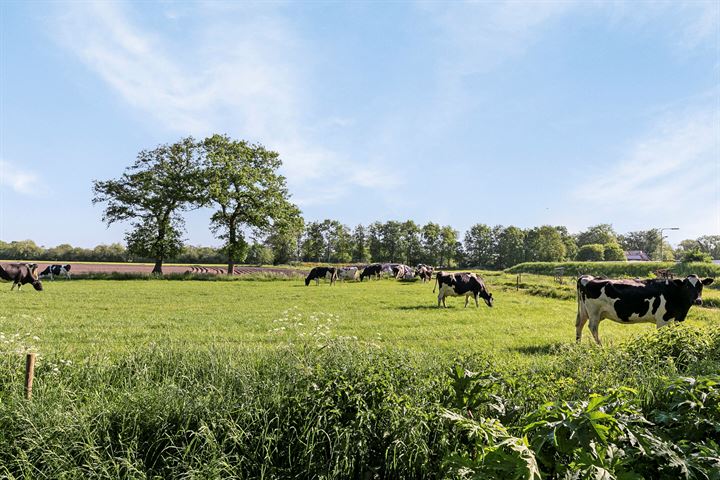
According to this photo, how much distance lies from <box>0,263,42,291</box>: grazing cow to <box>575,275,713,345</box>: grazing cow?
29321mm

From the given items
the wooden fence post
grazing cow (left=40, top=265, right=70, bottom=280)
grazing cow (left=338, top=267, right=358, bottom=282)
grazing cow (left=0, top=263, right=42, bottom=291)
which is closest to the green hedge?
grazing cow (left=338, top=267, right=358, bottom=282)

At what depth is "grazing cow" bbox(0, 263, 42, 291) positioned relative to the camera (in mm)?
25359

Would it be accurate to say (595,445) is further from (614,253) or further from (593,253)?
(614,253)

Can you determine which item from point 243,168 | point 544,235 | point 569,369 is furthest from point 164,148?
point 544,235

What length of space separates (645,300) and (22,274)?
106 feet

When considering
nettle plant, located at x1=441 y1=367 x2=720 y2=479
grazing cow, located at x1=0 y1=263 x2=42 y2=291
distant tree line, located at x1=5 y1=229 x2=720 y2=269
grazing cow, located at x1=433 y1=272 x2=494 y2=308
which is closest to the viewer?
nettle plant, located at x1=441 y1=367 x2=720 y2=479

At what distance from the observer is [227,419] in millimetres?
4129

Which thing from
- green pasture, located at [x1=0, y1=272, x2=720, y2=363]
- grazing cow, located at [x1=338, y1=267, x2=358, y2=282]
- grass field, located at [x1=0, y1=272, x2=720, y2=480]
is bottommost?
green pasture, located at [x1=0, y1=272, x2=720, y2=363]

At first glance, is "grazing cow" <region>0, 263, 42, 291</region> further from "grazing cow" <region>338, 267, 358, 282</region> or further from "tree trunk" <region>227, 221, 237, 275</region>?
"grazing cow" <region>338, 267, 358, 282</region>

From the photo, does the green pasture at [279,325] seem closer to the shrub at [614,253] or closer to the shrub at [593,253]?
the shrub at [593,253]

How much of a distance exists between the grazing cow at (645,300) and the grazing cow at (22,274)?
29.3m

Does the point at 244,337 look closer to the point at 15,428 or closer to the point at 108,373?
the point at 108,373

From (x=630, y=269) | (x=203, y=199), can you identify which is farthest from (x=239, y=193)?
(x=630, y=269)

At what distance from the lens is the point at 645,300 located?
10484mm
